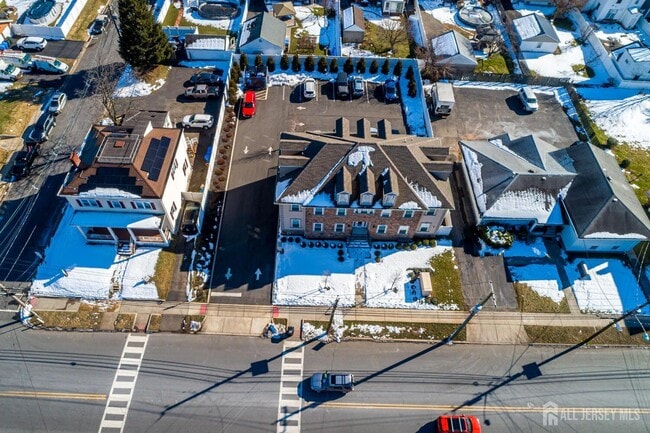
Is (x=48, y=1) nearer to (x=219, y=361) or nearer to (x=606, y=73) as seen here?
(x=219, y=361)

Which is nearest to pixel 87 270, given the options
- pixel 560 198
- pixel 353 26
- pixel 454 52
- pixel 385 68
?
pixel 385 68

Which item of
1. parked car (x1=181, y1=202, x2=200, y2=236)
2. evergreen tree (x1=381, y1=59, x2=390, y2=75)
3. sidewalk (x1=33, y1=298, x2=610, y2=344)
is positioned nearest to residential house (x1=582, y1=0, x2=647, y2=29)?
evergreen tree (x1=381, y1=59, x2=390, y2=75)

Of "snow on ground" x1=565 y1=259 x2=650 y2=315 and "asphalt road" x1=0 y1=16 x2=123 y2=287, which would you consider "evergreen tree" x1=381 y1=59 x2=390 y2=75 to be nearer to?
"snow on ground" x1=565 y1=259 x2=650 y2=315

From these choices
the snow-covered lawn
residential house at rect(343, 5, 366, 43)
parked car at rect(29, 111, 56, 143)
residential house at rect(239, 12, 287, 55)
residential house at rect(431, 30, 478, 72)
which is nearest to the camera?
the snow-covered lawn

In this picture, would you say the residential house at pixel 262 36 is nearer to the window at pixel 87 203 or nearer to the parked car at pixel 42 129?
the parked car at pixel 42 129

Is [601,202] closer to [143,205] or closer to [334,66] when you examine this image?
[334,66]

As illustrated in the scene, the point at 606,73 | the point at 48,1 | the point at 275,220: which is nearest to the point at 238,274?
the point at 275,220
